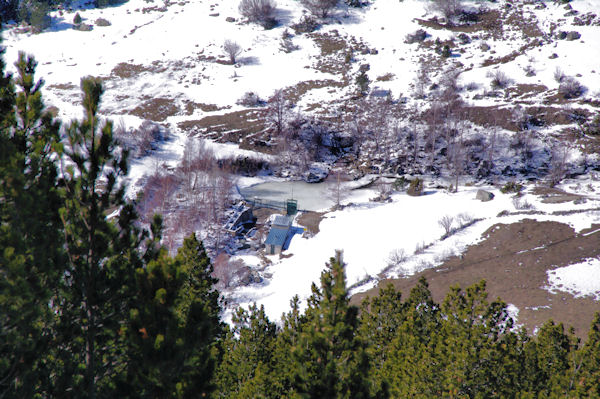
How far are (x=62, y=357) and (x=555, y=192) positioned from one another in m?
47.6

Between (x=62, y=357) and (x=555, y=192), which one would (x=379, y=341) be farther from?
(x=555, y=192)

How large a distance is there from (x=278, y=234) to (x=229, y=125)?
3424 cm

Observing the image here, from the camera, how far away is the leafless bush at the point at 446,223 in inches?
1337

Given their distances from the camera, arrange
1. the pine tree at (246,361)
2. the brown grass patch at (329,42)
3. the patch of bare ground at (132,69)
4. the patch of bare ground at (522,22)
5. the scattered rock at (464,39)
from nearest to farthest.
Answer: the pine tree at (246,361) < the patch of bare ground at (522,22) < the scattered rock at (464,39) < the patch of bare ground at (132,69) < the brown grass patch at (329,42)

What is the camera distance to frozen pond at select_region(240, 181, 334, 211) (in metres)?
47.2

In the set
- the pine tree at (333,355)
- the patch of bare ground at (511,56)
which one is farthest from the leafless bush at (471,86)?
the pine tree at (333,355)

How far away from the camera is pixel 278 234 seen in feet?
123

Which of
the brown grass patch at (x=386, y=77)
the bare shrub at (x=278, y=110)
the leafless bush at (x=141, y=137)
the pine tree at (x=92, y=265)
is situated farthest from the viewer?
the brown grass patch at (x=386, y=77)

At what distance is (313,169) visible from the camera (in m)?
56.8

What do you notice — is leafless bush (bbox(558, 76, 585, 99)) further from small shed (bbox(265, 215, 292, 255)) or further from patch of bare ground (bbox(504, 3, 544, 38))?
small shed (bbox(265, 215, 292, 255))

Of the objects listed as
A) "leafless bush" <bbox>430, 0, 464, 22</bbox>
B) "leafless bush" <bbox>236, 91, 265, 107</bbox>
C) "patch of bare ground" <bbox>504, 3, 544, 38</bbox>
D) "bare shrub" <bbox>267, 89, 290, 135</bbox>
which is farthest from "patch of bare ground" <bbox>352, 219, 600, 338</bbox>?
"leafless bush" <bbox>430, 0, 464, 22</bbox>

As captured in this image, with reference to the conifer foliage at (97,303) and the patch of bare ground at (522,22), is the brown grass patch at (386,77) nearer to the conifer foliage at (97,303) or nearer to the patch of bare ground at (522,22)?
the patch of bare ground at (522,22)

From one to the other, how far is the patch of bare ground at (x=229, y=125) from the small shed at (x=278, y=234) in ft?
85.6

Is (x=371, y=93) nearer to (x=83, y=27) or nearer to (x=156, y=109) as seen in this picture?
(x=156, y=109)
